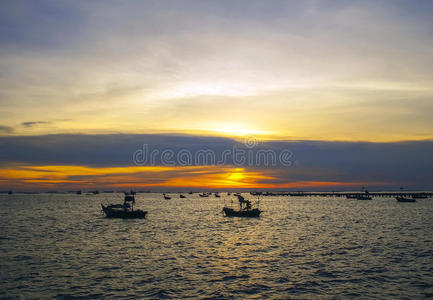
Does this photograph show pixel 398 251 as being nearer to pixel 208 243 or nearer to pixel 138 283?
pixel 208 243

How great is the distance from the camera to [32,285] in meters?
26.7

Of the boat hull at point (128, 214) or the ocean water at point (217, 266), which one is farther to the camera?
the boat hull at point (128, 214)

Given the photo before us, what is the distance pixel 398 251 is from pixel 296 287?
2086 cm

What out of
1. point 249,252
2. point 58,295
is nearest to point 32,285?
point 58,295

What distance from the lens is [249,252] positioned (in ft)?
134

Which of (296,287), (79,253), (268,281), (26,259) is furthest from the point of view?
(79,253)

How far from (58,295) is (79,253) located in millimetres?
16334

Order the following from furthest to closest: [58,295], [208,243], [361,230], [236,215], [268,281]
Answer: [236,215]
[361,230]
[208,243]
[268,281]
[58,295]

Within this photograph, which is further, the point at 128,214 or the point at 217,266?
the point at 128,214

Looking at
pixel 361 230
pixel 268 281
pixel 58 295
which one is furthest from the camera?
pixel 361 230

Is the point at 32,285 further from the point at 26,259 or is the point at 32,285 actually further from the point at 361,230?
the point at 361,230

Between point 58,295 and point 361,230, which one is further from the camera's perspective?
point 361,230

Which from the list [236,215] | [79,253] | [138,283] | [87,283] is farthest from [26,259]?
[236,215]

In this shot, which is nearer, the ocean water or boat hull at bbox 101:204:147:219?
the ocean water
